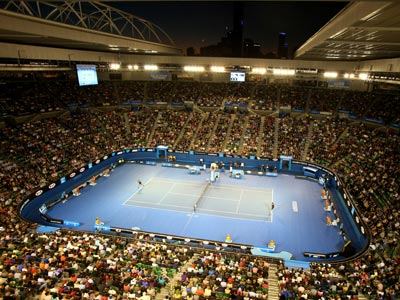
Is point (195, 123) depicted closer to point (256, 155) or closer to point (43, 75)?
point (256, 155)

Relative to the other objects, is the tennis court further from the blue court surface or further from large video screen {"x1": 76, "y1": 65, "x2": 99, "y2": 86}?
large video screen {"x1": 76, "y1": 65, "x2": 99, "y2": 86}

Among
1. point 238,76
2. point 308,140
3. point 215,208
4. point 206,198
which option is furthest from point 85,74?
point 308,140

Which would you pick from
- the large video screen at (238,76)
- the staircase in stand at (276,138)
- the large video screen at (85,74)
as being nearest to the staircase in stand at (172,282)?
the large video screen at (85,74)

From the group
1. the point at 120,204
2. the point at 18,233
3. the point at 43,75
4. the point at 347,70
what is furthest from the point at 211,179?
the point at 43,75

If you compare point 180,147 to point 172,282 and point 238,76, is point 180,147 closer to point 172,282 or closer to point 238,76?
point 238,76

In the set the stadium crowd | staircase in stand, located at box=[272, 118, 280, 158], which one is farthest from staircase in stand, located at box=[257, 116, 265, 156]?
staircase in stand, located at box=[272, 118, 280, 158]

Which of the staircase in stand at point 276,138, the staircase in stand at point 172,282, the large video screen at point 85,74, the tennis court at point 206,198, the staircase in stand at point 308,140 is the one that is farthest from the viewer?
the staircase in stand at point 276,138

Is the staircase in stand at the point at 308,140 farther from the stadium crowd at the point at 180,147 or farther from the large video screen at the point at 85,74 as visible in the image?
the large video screen at the point at 85,74
